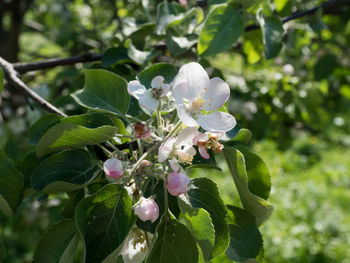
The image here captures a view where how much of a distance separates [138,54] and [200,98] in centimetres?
48

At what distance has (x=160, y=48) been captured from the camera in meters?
1.40

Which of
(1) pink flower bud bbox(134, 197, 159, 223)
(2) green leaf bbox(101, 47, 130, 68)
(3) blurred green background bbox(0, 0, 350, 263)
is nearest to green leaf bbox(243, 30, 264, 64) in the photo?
(3) blurred green background bbox(0, 0, 350, 263)

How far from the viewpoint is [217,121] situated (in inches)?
31.1

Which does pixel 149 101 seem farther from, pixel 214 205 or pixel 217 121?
pixel 214 205

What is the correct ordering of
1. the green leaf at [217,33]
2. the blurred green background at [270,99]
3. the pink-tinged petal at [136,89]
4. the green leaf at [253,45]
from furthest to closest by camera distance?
the blurred green background at [270,99], the green leaf at [253,45], the green leaf at [217,33], the pink-tinged petal at [136,89]

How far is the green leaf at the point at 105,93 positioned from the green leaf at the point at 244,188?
251mm

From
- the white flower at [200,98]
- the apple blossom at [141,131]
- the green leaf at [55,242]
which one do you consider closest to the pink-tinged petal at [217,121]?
the white flower at [200,98]

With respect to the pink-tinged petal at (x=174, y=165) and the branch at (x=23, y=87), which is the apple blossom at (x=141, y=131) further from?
the branch at (x=23, y=87)

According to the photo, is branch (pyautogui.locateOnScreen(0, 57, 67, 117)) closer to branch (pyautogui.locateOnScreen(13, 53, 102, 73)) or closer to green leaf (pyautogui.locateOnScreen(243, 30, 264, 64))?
branch (pyautogui.locateOnScreen(13, 53, 102, 73))

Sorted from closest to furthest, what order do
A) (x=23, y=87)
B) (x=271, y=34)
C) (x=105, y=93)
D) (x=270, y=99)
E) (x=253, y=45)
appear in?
(x=105, y=93)
(x=23, y=87)
(x=271, y=34)
(x=253, y=45)
(x=270, y=99)

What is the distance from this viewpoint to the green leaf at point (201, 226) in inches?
29.0

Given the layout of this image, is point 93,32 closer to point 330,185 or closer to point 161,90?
point 161,90

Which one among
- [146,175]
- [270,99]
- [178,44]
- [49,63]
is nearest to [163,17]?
[178,44]

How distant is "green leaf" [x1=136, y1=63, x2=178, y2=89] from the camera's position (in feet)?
2.98
